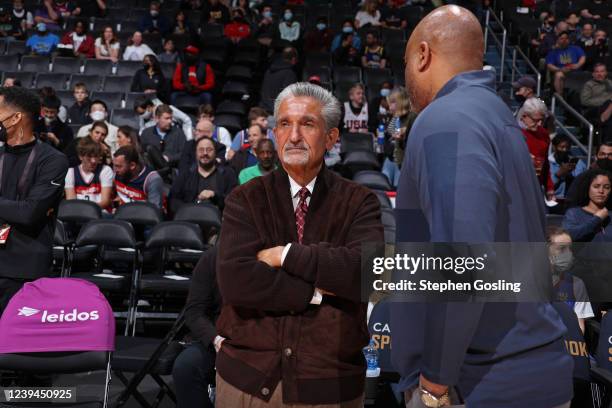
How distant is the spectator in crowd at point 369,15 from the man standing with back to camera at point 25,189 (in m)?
9.83

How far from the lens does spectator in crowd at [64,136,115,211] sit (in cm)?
738

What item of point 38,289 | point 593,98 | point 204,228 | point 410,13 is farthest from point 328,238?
point 410,13

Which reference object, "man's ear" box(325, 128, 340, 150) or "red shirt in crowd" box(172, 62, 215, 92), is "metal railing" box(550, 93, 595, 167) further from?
"man's ear" box(325, 128, 340, 150)

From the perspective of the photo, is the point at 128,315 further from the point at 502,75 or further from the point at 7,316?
the point at 502,75

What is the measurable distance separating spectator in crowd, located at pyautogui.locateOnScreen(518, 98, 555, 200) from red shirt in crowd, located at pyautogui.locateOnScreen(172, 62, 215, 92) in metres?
5.25

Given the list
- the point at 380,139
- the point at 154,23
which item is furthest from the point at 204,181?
the point at 154,23

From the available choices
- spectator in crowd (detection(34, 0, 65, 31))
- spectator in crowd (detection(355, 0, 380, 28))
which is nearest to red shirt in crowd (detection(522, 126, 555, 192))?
spectator in crowd (detection(355, 0, 380, 28))

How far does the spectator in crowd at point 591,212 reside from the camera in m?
5.97

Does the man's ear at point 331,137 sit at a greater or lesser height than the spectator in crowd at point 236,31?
lesser

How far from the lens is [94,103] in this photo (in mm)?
9945

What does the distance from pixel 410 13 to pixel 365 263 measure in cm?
1227

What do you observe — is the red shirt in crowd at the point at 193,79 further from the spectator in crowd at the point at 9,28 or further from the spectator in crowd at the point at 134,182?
the spectator in crowd at the point at 134,182

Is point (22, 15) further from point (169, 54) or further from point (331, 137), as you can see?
point (331, 137)

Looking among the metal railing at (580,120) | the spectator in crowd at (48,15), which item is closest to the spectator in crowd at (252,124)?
the metal railing at (580,120)
